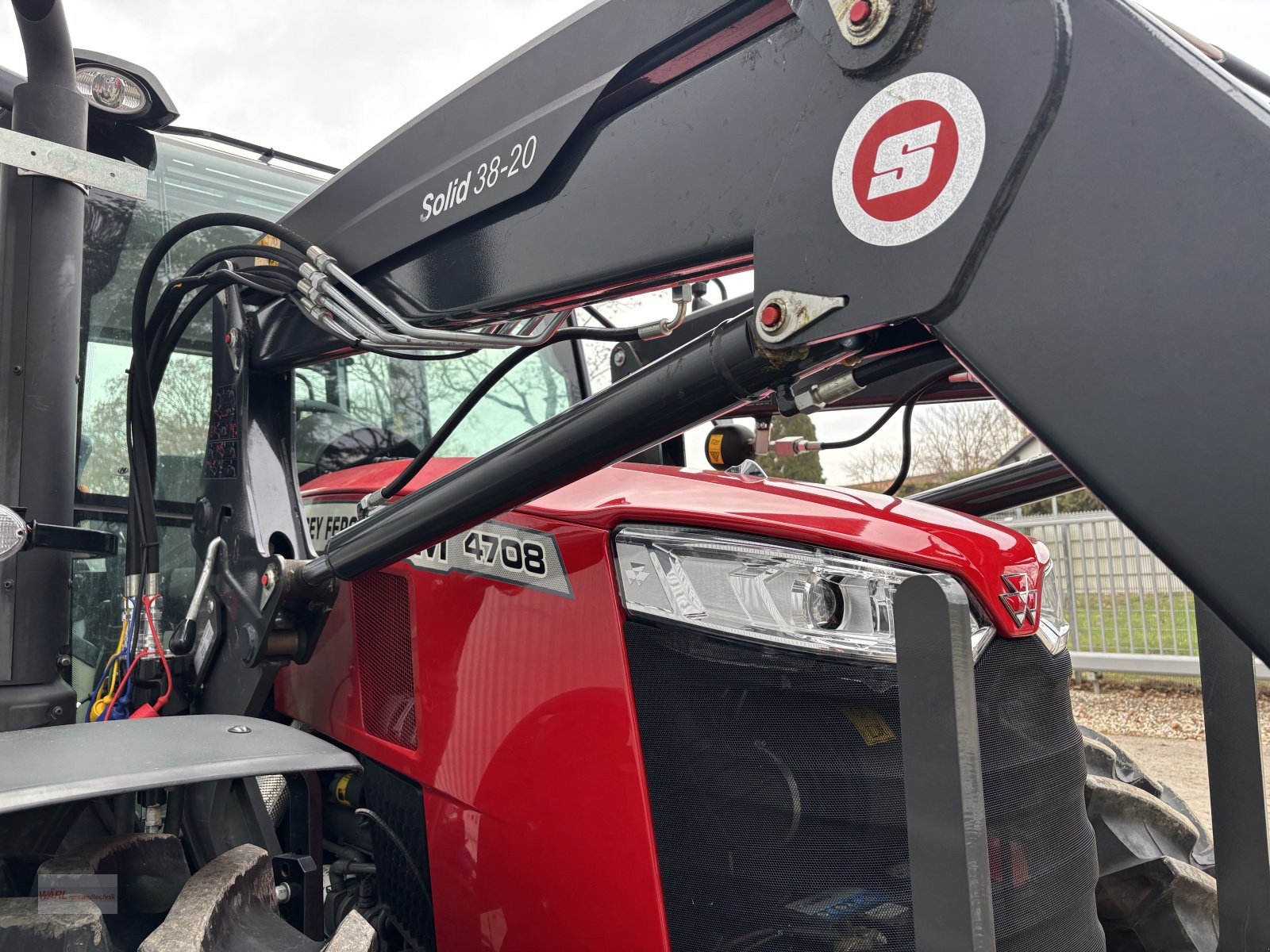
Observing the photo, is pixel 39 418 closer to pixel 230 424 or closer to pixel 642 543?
pixel 230 424

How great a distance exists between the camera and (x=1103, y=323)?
93 centimetres

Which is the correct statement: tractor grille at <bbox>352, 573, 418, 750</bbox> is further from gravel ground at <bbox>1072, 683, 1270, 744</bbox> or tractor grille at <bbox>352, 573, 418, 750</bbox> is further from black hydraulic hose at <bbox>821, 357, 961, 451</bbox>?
gravel ground at <bbox>1072, 683, 1270, 744</bbox>

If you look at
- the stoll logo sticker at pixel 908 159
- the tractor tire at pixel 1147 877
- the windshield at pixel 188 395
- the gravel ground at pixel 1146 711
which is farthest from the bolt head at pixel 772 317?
the gravel ground at pixel 1146 711

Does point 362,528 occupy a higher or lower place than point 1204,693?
higher

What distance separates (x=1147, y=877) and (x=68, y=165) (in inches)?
105

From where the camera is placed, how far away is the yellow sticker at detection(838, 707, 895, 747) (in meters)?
1.40

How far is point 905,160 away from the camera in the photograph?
Result: 1.06 meters

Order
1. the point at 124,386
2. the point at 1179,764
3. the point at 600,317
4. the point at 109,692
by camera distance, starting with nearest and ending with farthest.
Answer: the point at 109,692 < the point at 124,386 < the point at 600,317 < the point at 1179,764

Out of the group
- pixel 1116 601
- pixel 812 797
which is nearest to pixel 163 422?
pixel 812 797

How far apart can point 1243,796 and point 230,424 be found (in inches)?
80.5

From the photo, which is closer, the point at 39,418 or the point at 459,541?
the point at 459,541

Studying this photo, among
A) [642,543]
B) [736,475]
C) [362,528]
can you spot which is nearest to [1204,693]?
[736,475]

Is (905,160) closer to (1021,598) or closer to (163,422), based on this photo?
(1021,598)

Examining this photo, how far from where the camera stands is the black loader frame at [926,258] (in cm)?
89
